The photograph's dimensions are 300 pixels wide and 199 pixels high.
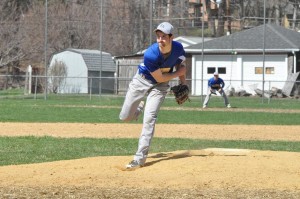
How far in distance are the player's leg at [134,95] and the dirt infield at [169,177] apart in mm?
685

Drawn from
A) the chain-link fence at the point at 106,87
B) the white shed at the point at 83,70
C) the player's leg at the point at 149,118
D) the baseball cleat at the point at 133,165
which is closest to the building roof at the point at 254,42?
the chain-link fence at the point at 106,87

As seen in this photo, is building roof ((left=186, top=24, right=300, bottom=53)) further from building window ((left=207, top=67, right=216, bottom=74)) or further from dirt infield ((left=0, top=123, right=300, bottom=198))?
dirt infield ((left=0, top=123, right=300, bottom=198))

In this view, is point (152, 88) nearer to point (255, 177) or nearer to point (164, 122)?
point (255, 177)

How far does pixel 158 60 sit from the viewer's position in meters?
9.41

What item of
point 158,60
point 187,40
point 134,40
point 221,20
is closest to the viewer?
point 158,60

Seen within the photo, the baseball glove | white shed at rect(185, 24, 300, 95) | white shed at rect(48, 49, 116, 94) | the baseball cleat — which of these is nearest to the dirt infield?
the baseball cleat

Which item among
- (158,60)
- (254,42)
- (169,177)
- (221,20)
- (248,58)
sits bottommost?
(169,177)

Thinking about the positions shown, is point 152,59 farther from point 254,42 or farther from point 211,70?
point 254,42

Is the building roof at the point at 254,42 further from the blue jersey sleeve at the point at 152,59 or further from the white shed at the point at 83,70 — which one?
the blue jersey sleeve at the point at 152,59

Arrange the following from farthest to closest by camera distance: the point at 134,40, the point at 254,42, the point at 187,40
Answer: the point at 134,40 → the point at 187,40 → the point at 254,42

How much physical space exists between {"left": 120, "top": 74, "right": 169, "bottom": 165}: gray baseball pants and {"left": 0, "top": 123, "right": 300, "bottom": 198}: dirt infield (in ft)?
0.89

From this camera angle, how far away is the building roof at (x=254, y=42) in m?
48.3

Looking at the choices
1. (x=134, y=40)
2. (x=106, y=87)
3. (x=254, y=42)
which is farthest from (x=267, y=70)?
(x=134, y=40)

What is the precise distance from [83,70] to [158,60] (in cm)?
4007
